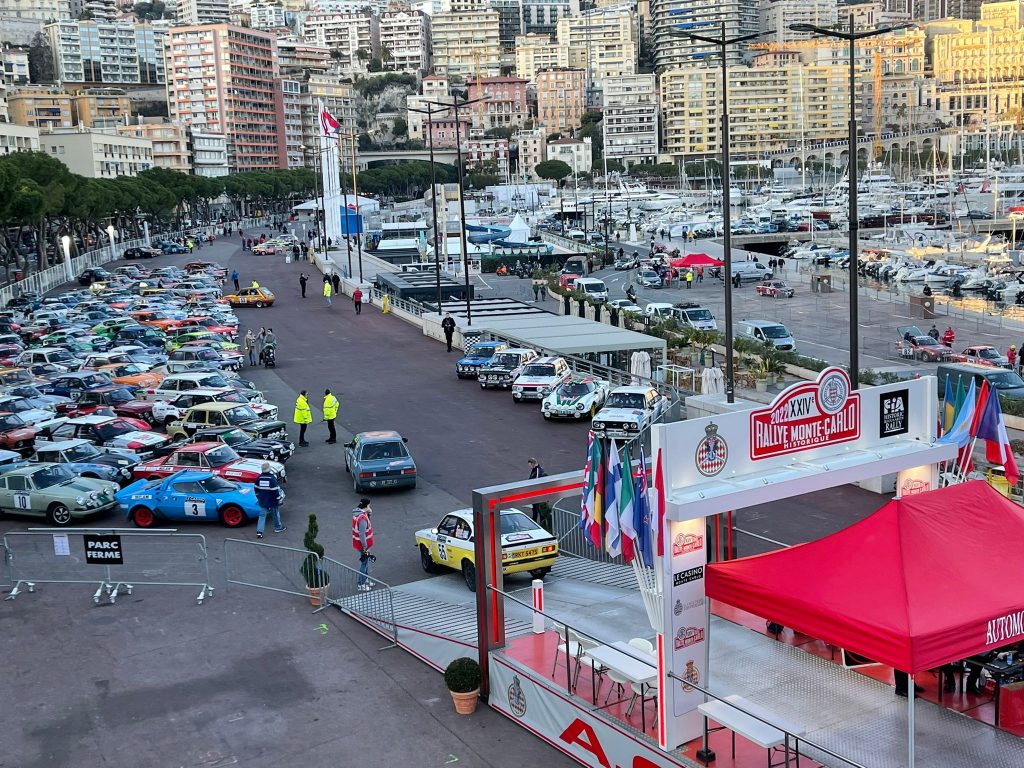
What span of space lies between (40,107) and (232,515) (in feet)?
548

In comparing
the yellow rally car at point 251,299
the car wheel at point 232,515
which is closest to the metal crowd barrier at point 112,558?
the car wheel at point 232,515

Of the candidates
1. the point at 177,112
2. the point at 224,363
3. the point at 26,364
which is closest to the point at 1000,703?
the point at 224,363

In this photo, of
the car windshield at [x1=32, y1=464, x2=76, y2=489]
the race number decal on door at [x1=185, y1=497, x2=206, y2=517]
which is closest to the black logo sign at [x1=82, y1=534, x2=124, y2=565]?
the race number decal on door at [x1=185, y1=497, x2=206, y2=517]

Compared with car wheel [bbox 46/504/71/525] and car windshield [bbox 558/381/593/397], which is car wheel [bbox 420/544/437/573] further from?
car windshield [bbox 558/381/593/397]

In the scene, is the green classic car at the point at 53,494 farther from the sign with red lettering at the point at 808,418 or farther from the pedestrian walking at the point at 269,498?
the sign with red lettering at the point at 808,418

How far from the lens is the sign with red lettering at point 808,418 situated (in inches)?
472

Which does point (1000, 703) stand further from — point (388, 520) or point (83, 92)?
point (83, 92)

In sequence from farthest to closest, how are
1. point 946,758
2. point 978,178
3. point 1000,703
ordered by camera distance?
point 978,178 → point 1000,703 → point 946,758

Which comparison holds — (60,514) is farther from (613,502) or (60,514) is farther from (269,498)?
(613,502)

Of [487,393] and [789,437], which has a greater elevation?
[789,437]

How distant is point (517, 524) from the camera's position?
1867 centimetres

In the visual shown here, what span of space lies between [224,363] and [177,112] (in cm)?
17076

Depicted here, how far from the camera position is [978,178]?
166750 millimetres

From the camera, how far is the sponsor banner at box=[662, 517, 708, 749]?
11.5m
